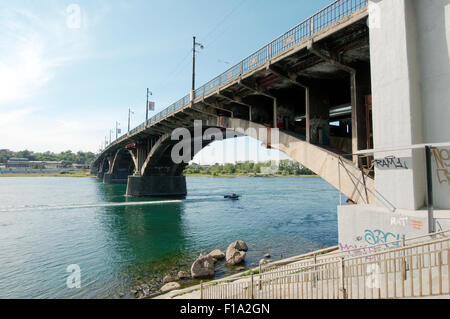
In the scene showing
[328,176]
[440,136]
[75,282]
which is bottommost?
[75,282]

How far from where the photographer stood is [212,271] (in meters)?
12.6

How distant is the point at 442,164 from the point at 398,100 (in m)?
1.97

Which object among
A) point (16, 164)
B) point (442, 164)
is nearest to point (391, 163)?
point (442, 164)

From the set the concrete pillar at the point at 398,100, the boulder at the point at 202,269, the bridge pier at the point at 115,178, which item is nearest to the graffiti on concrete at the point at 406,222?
the concrete pillar at the point at 398,100

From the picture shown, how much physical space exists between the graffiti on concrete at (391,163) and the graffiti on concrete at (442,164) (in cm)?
71

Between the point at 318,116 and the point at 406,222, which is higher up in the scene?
the point at 318,116

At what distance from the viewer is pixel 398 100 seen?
272 inches

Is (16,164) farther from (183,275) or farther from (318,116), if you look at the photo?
(318,116)

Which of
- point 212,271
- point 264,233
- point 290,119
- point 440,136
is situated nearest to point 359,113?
point 440,136

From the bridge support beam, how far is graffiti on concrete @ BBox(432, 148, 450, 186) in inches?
1779

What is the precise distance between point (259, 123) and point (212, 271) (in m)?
9.92

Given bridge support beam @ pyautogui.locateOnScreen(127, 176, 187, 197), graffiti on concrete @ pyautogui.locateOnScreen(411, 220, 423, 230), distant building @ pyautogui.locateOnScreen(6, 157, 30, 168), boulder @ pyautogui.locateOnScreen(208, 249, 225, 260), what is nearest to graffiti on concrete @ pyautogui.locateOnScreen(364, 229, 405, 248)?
graffiti on concrete @ pyautogui.locateOnScreen(411, 220, 423, 230)
